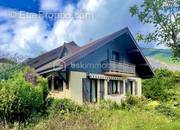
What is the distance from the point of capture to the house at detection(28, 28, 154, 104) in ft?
83.3

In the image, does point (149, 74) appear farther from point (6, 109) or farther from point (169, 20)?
point (6, 109)

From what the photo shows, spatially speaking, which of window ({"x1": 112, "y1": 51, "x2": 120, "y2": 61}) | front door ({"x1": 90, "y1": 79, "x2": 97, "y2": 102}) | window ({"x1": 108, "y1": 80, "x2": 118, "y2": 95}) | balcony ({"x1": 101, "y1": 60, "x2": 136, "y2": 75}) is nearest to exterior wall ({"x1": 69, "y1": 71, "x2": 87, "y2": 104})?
front door ({"x1": 90, "y1": 79, "x2": 97, "y2": 102})

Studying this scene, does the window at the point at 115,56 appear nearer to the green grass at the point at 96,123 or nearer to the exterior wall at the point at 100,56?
the exterior wall at the point at 100,56

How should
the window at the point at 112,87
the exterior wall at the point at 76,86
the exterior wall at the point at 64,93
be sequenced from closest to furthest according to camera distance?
the exterior wall at the point at 76,86, the exterior wall at the point at 64,93, the window at the point at 112,87

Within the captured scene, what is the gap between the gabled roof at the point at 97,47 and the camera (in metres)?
24.6

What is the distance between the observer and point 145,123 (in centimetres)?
1285


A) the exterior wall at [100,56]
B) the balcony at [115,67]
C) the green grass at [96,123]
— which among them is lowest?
the green grass at [96,123]

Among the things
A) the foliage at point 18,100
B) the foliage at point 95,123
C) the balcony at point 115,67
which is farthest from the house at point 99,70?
the foliage at point 95,123

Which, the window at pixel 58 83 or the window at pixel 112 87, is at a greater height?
the window at pixel 58 83

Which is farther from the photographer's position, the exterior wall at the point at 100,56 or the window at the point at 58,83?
the exterior wall at the point at 100,56

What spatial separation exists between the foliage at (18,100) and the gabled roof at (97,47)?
22.9ft

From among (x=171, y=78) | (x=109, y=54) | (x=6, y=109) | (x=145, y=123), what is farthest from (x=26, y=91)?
(x=171, y=78)

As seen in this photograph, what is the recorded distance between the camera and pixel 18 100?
51.7 feet

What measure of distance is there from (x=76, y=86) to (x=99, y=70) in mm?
3668
